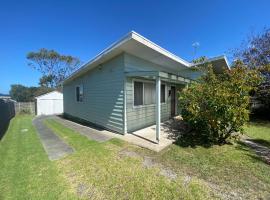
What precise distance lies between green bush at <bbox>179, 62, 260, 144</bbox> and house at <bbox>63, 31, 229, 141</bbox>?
1.38m

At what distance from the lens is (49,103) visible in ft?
58.5

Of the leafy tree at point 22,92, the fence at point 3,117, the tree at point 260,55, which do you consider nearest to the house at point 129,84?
the fence at point 3,117

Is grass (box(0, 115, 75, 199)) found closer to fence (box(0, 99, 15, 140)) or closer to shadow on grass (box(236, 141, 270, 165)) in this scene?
fence (box(0, 99, 15, 140))

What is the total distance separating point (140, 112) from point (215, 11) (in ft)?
24.5

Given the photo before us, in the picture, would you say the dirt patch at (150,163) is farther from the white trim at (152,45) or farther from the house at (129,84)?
the white trim at (152,45)

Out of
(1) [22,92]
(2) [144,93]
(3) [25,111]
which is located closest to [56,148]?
(2) [144,93]

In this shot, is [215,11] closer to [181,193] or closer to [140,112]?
[140,112]

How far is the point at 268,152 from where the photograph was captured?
4.77m

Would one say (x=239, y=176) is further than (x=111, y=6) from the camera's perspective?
No

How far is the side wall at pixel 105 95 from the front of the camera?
21.1ft

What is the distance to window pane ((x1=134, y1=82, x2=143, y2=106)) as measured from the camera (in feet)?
22.3

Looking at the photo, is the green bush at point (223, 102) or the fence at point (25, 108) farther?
the fence at point (25, 108)

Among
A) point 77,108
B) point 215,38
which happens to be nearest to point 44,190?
point 77,108

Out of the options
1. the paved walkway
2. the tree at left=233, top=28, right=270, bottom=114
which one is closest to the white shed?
the paved walkway
